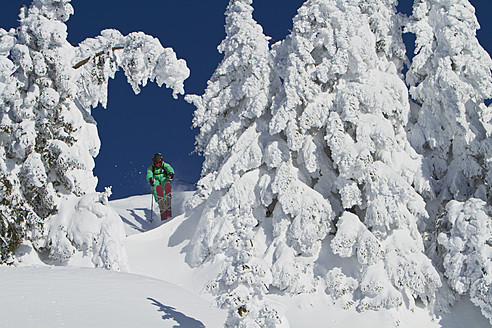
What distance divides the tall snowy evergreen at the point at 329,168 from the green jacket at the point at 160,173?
4.15 metres

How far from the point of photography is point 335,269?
50.4 feet

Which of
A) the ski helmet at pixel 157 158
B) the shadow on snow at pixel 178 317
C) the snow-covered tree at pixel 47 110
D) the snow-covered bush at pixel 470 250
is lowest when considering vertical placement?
the shadow on snow at pixel 178 317

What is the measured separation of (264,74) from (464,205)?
25.8 feet

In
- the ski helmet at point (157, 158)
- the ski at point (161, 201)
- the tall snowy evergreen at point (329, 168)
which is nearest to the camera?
the tall snowy evergreen at point (329, 168)

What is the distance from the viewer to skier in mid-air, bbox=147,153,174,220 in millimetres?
22702

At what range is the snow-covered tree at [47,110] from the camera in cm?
1238

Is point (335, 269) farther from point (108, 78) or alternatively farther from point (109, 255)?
point (108, 78)

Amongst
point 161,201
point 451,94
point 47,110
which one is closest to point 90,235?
point 47,110

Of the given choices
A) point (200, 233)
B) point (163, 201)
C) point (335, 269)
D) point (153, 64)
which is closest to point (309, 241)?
point (335, 269)

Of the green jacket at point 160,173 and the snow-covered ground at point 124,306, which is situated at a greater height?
the green jacket at point 160,173

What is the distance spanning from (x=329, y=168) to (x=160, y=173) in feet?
28.1

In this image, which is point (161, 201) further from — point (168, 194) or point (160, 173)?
point (160, 173)

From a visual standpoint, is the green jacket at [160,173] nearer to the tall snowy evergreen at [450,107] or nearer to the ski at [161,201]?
the ski at [161,201]

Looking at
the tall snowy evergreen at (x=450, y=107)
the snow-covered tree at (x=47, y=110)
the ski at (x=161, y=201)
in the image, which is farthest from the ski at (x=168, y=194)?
the tall snowy evergreen at (x=450, y=107)
